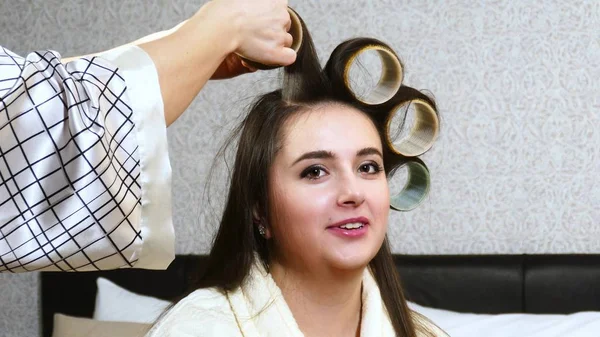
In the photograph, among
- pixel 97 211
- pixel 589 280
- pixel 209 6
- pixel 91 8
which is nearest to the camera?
pixel 97 211

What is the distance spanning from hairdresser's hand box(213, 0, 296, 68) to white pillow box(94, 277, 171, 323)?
152 cm

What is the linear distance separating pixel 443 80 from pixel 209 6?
63.9 inches

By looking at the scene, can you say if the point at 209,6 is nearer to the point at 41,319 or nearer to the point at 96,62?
the point at 96,62

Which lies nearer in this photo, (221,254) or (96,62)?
(96,62)

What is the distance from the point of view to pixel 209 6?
1019mm

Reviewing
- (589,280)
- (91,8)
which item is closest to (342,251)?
(589,280)

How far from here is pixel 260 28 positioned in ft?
3.62

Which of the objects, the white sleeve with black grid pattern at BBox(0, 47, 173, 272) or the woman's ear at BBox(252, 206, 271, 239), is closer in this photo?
the white sleeve with black grid pattern at BBox(0, 47, 173, 272)

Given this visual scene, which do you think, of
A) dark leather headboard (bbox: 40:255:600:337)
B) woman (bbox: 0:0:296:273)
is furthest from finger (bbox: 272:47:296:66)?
dark leather headboard (bbox: 40:255:600:337)

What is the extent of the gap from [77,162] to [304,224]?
920mm

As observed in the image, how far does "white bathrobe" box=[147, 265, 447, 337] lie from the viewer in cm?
167

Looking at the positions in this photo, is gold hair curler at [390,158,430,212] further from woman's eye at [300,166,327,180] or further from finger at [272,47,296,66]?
finger at [272,47,296,66]

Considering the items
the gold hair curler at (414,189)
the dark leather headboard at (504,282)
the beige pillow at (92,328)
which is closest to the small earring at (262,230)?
the gold hair curler at (414,189)

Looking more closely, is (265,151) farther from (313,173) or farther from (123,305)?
(123,305)
